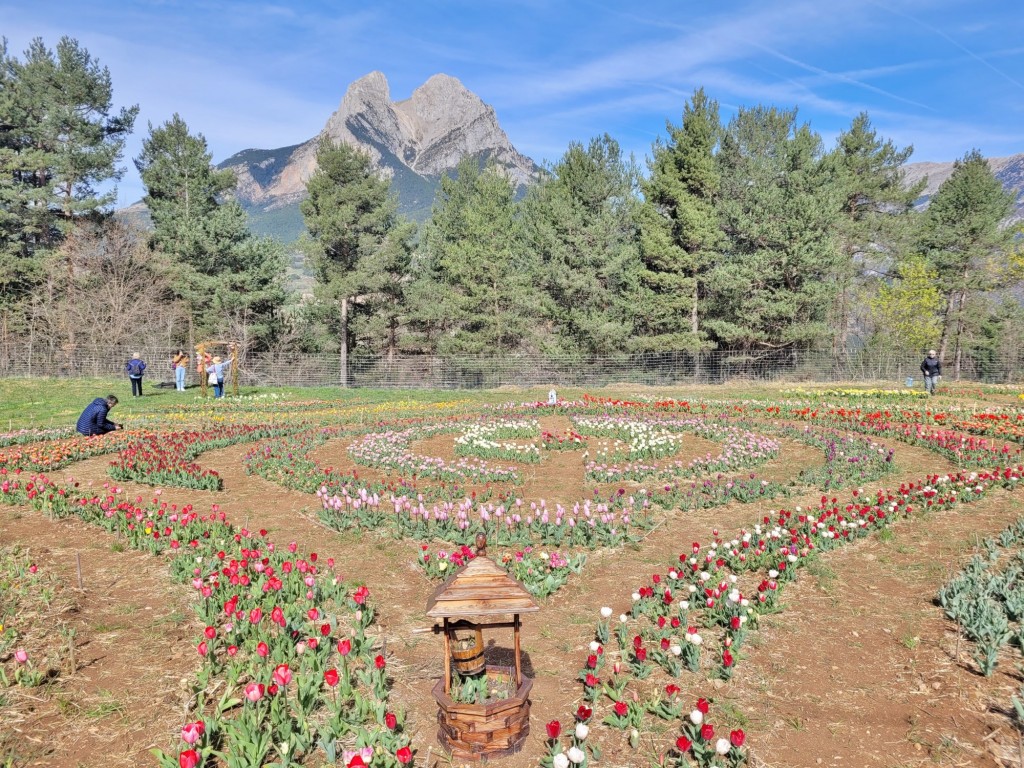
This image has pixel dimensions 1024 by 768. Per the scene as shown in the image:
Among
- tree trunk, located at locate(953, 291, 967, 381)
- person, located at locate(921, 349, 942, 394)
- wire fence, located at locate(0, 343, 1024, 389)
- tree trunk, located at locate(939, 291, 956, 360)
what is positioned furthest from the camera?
tree trunk, located at locate(939, 291, 956, 360)

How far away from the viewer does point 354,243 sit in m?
31.8

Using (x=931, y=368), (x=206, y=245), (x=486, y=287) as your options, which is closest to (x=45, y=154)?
(x=206, y=245)

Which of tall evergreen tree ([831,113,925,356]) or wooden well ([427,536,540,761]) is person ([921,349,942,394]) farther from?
wooden well ([427,536,540,761])

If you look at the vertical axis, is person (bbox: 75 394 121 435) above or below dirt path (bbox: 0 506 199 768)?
above

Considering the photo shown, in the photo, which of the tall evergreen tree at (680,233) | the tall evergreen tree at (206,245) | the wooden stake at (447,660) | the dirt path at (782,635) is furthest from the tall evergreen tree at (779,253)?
the wooden stake at (447,660)

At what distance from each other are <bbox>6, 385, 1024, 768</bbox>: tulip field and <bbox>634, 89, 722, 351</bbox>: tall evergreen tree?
801 inches

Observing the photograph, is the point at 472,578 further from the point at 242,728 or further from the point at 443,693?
the point at 242,728

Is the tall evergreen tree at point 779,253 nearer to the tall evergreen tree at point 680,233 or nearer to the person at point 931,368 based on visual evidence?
the tall evergreen tree at point 680,233

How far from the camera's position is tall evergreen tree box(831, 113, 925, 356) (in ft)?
118

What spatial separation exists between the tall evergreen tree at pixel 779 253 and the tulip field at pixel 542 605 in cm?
1965

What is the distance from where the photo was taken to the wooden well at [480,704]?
337 centimetres

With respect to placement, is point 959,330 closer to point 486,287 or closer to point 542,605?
point 486,287

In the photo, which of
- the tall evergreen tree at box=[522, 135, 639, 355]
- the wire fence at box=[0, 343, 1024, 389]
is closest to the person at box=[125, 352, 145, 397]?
the wire fence at box=[0, 343, 1024, 389]

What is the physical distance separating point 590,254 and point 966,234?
76.2 feet
